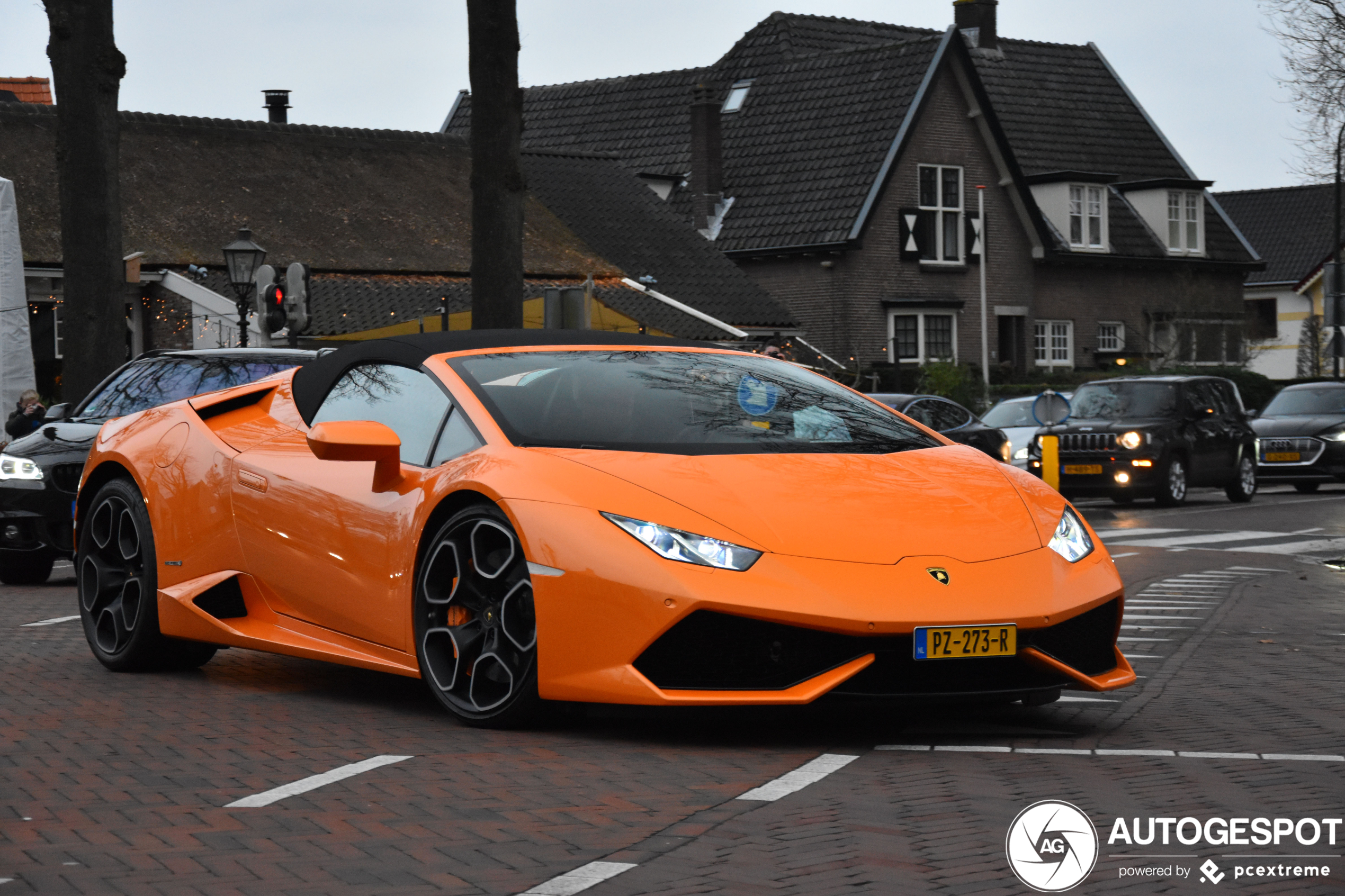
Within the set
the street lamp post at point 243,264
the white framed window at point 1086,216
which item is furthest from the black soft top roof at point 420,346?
the white framed window at point 1086,216

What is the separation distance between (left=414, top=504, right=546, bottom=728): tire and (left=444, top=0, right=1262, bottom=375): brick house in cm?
3517

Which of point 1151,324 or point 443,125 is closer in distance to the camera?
point 1151,324

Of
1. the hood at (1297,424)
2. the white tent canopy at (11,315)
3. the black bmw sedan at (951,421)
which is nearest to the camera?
the white tent canopy at (11,315)

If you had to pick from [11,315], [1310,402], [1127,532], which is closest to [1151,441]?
[1127,532]

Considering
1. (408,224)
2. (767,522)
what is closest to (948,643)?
(767,522)

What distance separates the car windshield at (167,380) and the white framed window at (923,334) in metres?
30.8

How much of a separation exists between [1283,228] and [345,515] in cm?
6821

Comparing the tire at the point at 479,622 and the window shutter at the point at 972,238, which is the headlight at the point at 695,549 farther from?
the window shutter at the point at 972,238

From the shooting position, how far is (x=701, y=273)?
1640 inches

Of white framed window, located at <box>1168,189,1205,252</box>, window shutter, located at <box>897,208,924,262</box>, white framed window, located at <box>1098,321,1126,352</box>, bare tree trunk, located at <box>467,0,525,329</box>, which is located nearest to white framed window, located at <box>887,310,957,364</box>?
window shutter, located at <box>897,208,924,262</box>

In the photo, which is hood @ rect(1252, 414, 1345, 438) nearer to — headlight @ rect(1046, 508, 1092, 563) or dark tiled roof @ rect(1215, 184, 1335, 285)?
headlight @ rect(1046, 508, 1092, 563)

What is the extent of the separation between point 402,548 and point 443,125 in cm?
4898

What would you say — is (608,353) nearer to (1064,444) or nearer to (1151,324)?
(1064,444)

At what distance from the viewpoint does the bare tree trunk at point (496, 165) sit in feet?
52.1
